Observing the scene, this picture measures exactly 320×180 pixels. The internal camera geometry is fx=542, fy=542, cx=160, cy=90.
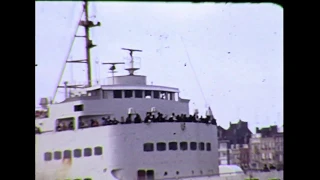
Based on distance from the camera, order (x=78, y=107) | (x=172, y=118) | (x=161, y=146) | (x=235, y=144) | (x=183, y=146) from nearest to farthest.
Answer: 1. (x=235, y=144)
2. (x=78, y=107)
3. (x=161, y=146)
4. (x=172, y=118)
5. (x=183, y=146)

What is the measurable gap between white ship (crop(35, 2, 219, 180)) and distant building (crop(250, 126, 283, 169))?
0.65 m

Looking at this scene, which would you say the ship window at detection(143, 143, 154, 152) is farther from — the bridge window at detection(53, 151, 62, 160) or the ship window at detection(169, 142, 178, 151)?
the bridge window at detection(53, 151, 62, 160)

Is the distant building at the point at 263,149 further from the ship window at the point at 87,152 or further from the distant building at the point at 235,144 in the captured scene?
the ship window at the point at 87,152

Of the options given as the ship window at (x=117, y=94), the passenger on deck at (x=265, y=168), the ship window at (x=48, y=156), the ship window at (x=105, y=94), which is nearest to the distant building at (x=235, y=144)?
the passenger on deck at (x=265, y=168)

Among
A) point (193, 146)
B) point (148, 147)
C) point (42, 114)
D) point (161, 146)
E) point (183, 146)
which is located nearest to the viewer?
point (42, 114)

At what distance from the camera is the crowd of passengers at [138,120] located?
6.84 metres

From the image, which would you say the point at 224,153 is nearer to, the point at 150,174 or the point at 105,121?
the point at 150,174

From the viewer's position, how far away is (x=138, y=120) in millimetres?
6824

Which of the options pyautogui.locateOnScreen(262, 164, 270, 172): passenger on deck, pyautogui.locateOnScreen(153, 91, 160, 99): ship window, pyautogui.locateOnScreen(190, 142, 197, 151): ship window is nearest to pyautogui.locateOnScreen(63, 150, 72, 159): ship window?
pyautogui.locateOnScreen(153, 91, 160, 99): ship window

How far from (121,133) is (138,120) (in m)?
0.28

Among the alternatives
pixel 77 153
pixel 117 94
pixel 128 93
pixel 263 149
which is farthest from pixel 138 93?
pixel 263 149

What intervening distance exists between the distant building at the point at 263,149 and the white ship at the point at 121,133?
650 millimetres
